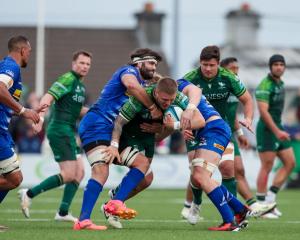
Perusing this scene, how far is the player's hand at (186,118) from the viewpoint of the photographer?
12.7m

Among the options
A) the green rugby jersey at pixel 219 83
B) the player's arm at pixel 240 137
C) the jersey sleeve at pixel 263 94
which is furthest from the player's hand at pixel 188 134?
the jersey sleeve at pixel 263 94

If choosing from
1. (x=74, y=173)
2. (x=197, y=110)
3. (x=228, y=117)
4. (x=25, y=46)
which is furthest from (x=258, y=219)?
(x=25, y=46)

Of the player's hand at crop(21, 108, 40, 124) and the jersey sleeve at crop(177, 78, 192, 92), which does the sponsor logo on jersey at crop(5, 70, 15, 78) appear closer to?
the player's hand at crop(21, 108, 40, 124)

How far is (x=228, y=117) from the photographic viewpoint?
16406 mm

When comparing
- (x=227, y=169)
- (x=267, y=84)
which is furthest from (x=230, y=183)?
(x=267, y=84)

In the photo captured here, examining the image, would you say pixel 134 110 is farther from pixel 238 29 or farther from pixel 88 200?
pixel 238 29

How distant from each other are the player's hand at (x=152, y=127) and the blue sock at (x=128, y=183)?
510 mm

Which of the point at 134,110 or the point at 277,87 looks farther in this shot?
the point at 277,87

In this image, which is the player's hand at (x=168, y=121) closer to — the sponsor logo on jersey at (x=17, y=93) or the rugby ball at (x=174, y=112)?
the rugby ball at (x=174, y=112)

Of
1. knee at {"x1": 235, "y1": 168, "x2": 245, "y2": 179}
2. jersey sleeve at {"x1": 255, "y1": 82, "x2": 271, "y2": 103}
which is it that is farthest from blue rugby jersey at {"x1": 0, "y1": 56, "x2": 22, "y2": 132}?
jersey sleeve at {"x1": 255, "y1": 82, "x2": 271, "y2": 103}

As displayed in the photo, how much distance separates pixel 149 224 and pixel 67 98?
105 inches

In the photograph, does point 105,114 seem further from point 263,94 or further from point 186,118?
point 263,94

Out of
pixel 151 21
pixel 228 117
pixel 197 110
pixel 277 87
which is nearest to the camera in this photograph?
pixel 197 110

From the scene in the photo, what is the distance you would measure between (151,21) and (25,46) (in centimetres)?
3443
